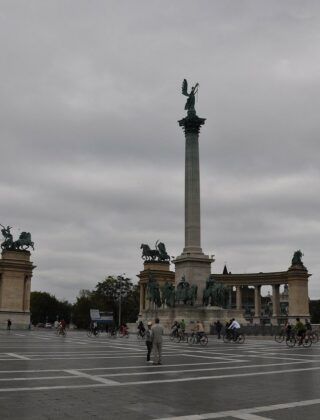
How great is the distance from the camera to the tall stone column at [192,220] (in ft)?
188

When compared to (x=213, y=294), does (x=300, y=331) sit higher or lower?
lower

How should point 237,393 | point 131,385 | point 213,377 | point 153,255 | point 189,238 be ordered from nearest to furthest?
1. point 237,393
2. point 131,385
3. point 213,377
4. point 189,238
5. point 153,255

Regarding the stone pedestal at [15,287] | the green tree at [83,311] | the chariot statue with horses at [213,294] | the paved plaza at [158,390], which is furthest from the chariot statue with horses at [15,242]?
the paved plaza at [158,390]

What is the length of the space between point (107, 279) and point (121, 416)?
123589 mm

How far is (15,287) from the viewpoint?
97750 millimetres

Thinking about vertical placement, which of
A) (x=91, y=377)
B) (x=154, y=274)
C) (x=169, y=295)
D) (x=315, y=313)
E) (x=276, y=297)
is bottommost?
(x=91, y=377)

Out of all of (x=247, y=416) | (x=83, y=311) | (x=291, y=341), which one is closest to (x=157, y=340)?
(x=247, y=416)

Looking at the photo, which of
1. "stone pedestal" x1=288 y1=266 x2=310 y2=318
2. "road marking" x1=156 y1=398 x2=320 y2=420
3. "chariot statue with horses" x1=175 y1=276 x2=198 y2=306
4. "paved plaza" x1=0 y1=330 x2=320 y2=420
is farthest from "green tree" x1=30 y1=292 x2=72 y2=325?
"road marking" x1=156 y1=398 x2=320 y2=420

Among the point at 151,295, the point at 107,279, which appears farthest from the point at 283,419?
the point at 107,279

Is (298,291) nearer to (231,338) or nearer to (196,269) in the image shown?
(196,269)

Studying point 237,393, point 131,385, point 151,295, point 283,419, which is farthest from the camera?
point 151,295

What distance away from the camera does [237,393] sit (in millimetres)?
14359

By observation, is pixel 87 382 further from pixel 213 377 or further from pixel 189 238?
pixel 189 238

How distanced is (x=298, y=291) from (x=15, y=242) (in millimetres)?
52151
